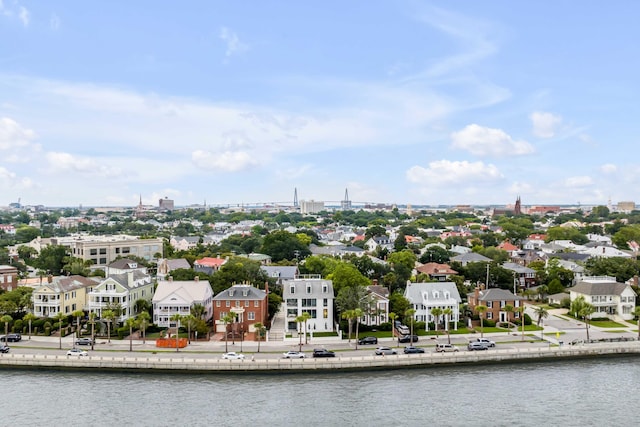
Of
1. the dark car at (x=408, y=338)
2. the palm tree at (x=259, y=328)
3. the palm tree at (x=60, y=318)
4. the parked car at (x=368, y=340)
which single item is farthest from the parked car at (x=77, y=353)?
the dark car at (x=408, y=338)

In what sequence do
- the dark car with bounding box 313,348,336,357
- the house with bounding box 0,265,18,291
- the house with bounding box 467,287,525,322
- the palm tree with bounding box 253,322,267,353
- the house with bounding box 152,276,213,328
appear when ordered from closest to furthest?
the dark car with bounding box 313,348,336,357, the palm tree with bounding box 253,322,267,353, the house with bounding box 152,276,213,328, the house with bounding box 467,287,525,322, the house with bounding box 0,265,18,291

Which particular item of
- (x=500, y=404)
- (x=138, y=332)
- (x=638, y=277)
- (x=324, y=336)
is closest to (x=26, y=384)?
(x=138, y=332)

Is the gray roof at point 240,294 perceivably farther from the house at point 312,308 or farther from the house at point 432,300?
the house at point 432,300

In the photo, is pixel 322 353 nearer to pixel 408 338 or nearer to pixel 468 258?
pixel 408 338

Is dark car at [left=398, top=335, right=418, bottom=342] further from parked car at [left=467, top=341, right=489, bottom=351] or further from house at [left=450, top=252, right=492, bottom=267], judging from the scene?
house at [left=450, top=252, right=492, bottom=267]

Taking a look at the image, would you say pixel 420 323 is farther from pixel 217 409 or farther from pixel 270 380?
pixel 217 409

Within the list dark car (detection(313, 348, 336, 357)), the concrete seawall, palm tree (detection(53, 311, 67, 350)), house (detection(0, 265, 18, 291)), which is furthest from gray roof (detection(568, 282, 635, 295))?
house (detection(0, 265, 18, 291))
